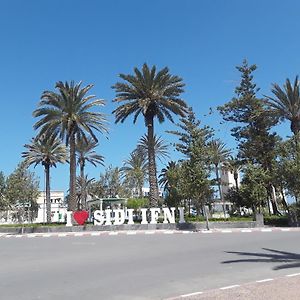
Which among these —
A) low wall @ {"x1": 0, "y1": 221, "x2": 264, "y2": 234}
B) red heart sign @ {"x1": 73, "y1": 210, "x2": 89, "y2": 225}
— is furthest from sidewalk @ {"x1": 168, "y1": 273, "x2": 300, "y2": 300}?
red heart sign @ {"x1": 73, "y1": 210, "x2": 89, "y2": 225}

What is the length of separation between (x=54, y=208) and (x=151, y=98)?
65591 millimetres

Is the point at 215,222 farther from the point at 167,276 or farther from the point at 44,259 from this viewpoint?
the point at 167,276

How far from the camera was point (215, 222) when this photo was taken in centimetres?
3269

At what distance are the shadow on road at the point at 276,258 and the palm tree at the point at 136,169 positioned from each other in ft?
173

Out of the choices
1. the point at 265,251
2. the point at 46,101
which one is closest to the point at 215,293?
the point at 265,251

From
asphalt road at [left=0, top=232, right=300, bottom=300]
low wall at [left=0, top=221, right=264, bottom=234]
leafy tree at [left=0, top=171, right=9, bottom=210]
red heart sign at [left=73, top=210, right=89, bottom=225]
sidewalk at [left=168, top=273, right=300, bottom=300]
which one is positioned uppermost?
leafy tree at [left=0, top=171, right=9, bottom=210]

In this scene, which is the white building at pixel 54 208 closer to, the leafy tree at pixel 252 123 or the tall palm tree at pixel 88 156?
the tall palm tree at pixel 88 156

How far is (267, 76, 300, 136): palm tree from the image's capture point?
40.0m

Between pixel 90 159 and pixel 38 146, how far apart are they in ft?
33.1

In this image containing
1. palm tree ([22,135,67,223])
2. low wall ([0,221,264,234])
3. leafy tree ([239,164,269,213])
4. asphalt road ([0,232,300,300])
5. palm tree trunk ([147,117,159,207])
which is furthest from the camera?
palm tree ([22,135,67,223])

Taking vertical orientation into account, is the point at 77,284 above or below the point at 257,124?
below

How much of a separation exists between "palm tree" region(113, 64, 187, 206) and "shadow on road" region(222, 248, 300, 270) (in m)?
24.9

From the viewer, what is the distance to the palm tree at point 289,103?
40.0m

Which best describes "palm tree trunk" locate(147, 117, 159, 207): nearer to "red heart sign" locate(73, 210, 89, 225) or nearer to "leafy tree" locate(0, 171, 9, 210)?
"red heart sign" locate(73, 210, 89, 225)
